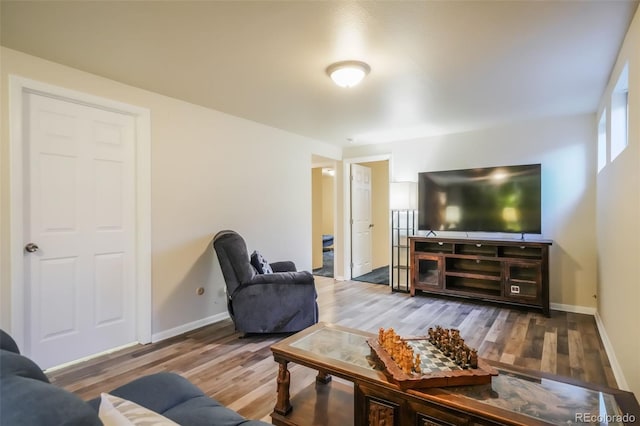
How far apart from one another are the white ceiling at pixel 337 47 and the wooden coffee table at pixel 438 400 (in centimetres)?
191

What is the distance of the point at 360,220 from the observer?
19.4 ft

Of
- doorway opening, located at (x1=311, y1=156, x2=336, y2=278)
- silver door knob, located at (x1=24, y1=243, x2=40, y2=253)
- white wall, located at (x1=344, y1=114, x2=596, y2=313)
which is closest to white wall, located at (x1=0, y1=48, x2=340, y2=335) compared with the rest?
silver door knob, located at (x1=24, y1=243, x2=40, y2=253)

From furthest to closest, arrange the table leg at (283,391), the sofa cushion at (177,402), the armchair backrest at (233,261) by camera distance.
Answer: the armchair backrest at (233,261) → the table leg at (283,391) → the sofa cushion at (177,402)

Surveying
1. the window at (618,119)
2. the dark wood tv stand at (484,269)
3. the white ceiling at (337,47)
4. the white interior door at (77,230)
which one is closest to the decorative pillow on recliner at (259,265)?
the white interior door at (77,230)

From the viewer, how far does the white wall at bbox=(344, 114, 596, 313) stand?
3787 mm

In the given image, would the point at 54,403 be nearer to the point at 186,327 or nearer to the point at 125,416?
the point at 125,416

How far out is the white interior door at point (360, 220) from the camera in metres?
5.74

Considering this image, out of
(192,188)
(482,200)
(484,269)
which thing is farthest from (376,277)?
(192,188)

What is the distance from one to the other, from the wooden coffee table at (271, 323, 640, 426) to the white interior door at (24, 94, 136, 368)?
1896mm

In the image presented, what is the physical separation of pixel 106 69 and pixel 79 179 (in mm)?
908

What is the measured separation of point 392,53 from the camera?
2328mm

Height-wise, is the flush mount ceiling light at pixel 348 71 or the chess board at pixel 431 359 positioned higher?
the flush mount ceiling light at pixel 348 71

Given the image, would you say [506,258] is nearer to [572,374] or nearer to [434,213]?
[434,213]

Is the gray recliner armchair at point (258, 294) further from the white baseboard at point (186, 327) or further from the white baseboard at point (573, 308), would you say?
the white baseboard at point (573, 308)
